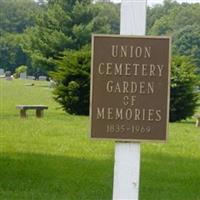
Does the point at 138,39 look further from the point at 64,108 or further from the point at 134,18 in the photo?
the point at 64,108

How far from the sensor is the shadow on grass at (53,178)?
902cm

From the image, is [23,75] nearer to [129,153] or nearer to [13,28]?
[13,28]

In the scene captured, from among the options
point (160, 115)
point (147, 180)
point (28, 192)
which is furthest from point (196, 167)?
point (160, 115)

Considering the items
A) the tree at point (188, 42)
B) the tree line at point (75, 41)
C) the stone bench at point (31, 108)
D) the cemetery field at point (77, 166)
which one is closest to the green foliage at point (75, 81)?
the tree line at point (75, 41)

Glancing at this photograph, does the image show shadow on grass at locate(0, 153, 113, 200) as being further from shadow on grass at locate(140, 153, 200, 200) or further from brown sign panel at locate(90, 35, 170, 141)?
brown sign panel at locate(90, 35, 170, 141)

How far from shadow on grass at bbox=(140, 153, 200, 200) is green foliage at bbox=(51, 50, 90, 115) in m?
12.0

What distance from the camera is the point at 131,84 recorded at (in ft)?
18.5

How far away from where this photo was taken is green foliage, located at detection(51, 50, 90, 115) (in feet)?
84.8

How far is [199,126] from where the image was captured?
74.5 ft

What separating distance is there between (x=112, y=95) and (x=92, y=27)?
43206mm

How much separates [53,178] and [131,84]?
4988mm

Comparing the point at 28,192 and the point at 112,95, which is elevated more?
the point at 112,95

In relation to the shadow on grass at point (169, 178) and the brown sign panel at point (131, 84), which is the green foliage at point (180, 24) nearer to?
the shadow on grass at point (169, 178)

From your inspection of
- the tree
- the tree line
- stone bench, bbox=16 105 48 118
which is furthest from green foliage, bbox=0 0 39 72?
stone bench, bbox=16 105 48 118
